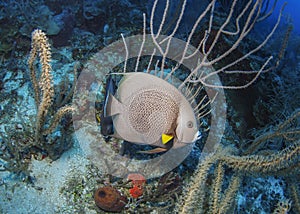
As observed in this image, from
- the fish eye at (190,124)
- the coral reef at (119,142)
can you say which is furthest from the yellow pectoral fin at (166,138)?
the coral reef at (119,142)

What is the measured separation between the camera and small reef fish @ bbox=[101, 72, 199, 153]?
223cm

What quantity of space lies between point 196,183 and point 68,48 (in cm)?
314

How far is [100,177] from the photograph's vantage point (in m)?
2.75

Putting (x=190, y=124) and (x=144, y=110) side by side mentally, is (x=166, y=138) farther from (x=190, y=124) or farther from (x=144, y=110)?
(x=144, y=110)

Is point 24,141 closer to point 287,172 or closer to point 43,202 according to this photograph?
point 43,202

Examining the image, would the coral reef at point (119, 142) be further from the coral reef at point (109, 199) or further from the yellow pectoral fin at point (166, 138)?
the yellow pectoral fin at point (166, 138)

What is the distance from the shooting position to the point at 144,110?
2.33m

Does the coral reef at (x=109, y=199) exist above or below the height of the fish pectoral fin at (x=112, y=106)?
below

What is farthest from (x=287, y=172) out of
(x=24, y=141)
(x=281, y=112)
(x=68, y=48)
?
(x=68, y=48)

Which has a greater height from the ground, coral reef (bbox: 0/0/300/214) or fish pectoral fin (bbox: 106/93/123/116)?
fish pectoral fin (bbox: 106/93/123/116)

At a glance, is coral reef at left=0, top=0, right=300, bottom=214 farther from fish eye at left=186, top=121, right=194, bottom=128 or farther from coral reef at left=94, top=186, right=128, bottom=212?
fish eye at left=186, top=121, right=194, bottom=128

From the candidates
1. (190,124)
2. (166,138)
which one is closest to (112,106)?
(166,138)

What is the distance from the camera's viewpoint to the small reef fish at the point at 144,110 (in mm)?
2234

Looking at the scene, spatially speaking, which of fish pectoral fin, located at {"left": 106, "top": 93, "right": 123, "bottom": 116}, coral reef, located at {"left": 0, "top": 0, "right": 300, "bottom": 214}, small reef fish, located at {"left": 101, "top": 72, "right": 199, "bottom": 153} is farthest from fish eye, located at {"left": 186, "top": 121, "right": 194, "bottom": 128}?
fish pectoral fin, located at {"left": 106, "top": 93, "right": 123, "bottom": 116}
